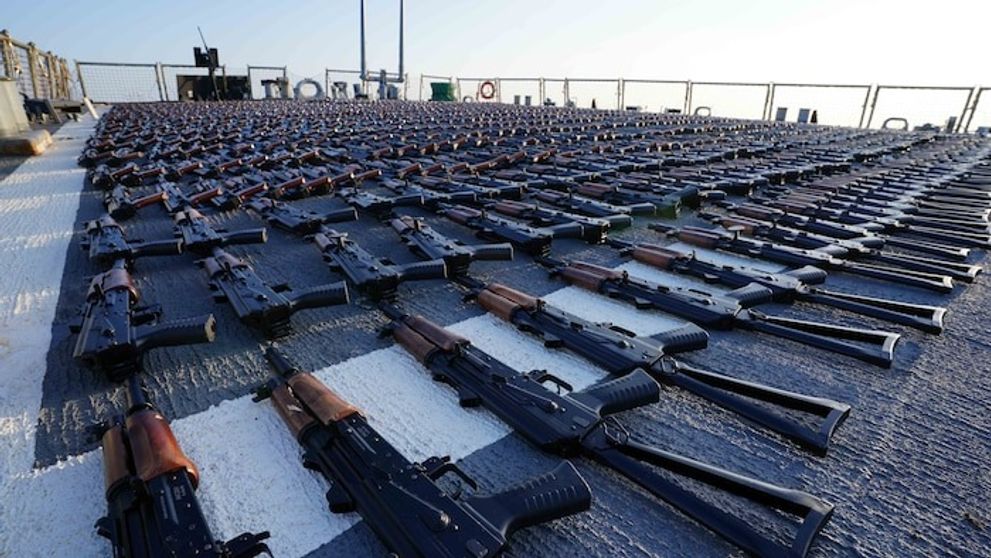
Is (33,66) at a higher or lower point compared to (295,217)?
higher

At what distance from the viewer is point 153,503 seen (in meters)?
1.69

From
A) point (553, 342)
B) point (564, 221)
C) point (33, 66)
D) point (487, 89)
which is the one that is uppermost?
point (487, 89)

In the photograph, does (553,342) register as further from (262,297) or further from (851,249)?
(851,249)

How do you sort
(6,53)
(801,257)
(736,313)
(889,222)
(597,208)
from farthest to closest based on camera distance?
(6,53) → (597,208) → (889,222) → (801,257) → (736,313)

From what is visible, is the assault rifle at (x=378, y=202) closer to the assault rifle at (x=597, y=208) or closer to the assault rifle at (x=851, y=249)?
the assault rifle at (x=597, y=208)

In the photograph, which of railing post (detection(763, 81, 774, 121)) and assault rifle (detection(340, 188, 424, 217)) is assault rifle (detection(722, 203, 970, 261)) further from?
railing post (detection(763, 81, 774, 121))

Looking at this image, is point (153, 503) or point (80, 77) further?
point (80, 77)

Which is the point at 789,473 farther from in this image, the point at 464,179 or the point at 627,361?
the point at 464,179

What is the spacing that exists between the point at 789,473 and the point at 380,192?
700 centimetres

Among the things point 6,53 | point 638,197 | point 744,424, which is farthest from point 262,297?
point 6,53

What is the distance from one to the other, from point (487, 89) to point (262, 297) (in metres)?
41.9

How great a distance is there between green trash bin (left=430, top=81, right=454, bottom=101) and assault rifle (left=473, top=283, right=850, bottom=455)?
40453mm

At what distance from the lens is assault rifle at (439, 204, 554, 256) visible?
4852mm

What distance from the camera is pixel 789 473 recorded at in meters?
2.14
